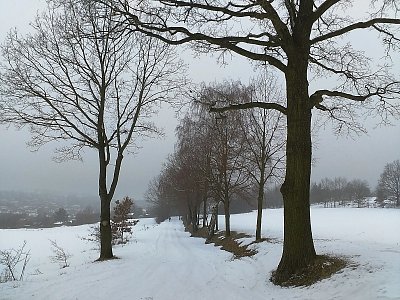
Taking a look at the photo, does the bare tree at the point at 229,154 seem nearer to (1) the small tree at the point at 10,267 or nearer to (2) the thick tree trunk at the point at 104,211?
(2) the thick tree trunk at the point at 104,211

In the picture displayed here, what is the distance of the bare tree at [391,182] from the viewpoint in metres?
99.3

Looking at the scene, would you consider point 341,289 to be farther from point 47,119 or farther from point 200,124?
point 200,124

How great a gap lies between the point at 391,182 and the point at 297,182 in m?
105

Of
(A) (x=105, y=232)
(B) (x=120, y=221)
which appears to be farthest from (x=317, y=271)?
(B) (x=120, y=221)

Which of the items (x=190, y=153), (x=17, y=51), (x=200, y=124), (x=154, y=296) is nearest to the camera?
(x=154, y=296)

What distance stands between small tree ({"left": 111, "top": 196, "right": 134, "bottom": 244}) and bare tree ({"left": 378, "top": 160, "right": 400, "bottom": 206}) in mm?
82031

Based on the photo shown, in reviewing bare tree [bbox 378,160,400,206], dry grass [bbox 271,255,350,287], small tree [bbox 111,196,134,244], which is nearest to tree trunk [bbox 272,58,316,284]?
dry grass [bbox 271,255,350,287]

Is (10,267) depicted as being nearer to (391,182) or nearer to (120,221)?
(120,221)

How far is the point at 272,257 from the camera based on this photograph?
43.7 ft

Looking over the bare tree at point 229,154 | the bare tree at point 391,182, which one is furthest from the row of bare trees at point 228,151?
the bare tree at point 391,182

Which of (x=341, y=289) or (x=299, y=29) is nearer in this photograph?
(x=341, y=289)

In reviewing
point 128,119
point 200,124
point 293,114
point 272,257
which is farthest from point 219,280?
point 200,124

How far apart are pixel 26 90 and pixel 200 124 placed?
15842 millimetres

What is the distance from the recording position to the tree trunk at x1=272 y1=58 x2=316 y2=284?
9016 mm
